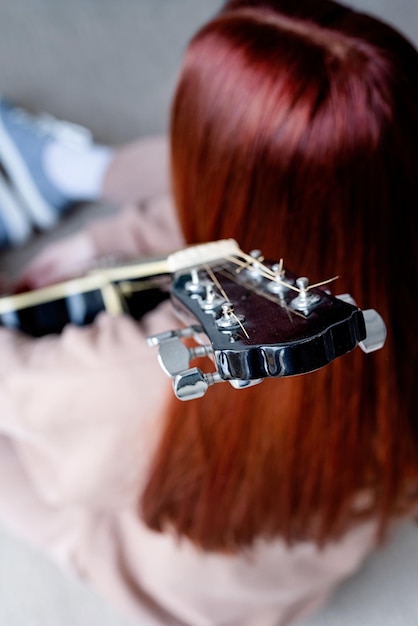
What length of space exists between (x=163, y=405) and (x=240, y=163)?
20cm

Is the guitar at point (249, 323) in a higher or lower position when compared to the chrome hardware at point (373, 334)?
higher

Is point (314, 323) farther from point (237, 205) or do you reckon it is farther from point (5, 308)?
point (5, 308)

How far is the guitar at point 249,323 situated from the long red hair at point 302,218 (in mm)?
127

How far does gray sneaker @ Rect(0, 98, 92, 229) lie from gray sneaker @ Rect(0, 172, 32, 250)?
2 centimetres

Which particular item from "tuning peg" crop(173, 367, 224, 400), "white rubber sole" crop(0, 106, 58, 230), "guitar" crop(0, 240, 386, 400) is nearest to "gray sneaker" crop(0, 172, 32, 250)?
"white rubber sole" crop(0, 106, 58, 230)

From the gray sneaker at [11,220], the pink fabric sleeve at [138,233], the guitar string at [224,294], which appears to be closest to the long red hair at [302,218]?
the guitar string at [224,294]

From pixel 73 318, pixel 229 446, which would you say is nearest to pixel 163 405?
pixel 229 446

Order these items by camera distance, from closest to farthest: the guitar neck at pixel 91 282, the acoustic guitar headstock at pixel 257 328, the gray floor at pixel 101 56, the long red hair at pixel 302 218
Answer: the acoustic guitar headstock at pixel 257 328 < the long red hair at pixel 302 218 < the guitar neck at pixel 91 282 < the gray floor at pixel 101 56

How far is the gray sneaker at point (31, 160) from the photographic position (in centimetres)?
107

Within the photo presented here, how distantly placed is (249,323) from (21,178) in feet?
2.94

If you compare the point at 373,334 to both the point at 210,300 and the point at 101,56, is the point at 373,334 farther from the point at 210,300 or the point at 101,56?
the point at 101,56

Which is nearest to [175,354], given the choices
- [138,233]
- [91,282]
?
[91,282]

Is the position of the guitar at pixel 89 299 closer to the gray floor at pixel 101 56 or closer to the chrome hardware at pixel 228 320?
the chrome hardware at pixel 228 320

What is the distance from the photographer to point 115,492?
61 cm
